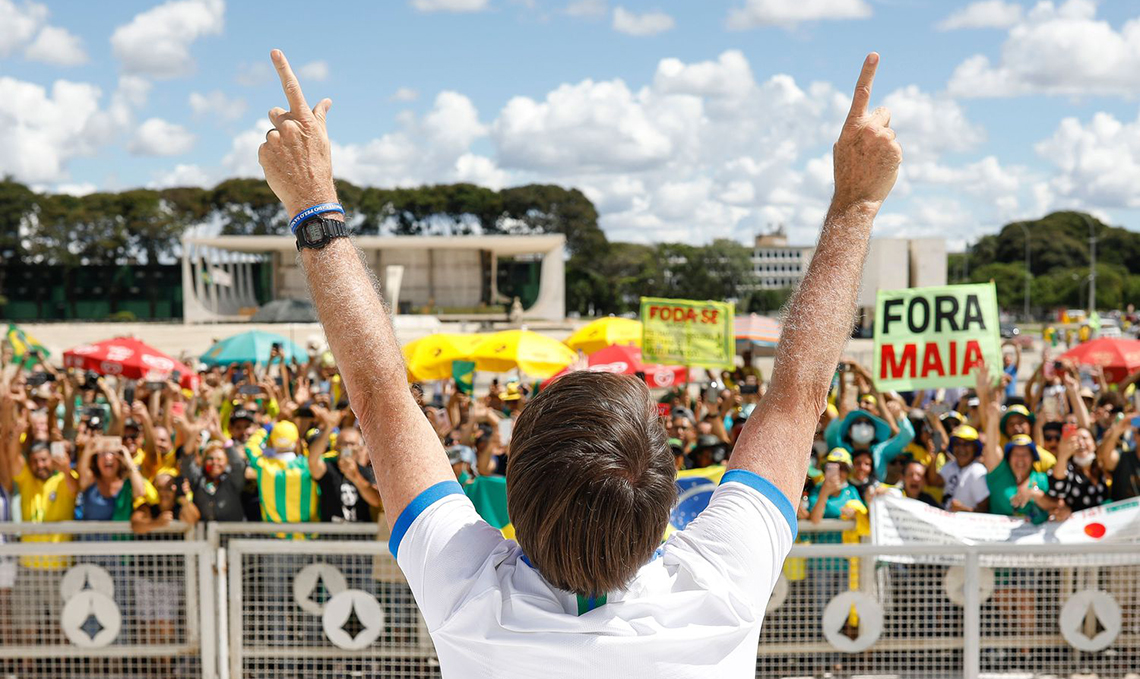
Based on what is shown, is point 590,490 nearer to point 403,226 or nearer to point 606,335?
point 606,335

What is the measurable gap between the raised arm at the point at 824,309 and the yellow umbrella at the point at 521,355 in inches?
369

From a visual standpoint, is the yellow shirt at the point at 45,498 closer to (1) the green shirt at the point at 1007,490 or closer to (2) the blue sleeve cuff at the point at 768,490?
(1) the green shirt at the point at 1007,490

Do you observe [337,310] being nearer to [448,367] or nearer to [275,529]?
[275,529]

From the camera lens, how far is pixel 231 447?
614 centimetres

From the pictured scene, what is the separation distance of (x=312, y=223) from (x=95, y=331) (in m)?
59.0

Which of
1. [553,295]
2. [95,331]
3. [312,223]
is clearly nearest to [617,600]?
[312,223]

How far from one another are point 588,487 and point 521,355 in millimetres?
9845

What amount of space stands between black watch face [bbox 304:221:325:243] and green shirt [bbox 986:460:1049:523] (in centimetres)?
539

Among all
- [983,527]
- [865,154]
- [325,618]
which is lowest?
[325,618]

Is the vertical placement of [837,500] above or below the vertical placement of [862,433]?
below

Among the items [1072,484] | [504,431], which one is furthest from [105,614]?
[1072,484]

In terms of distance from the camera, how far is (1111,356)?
11.5 meters

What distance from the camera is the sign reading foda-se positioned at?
7656 millimetres

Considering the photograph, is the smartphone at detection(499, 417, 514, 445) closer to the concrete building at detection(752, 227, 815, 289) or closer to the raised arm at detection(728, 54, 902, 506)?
the raised arm at detection(728, 54, 902, 506)
